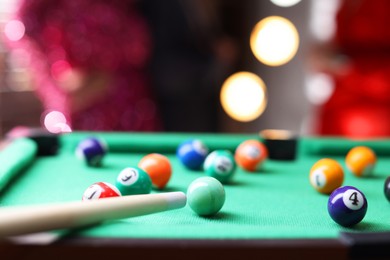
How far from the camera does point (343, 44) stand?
11.4 ft

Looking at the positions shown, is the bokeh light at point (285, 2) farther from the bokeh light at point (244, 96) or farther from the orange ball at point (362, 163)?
the orange ball at point (362, 163)

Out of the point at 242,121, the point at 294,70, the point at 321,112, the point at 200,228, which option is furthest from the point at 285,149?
the point at 242,121

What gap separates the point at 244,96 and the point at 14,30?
210cm

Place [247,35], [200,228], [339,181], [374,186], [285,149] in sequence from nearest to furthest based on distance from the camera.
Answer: [200,228], [339,181], [374,186], [285,149], [247,35]

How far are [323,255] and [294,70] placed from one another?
3.33m

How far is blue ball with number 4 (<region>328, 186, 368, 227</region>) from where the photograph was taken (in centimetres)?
112

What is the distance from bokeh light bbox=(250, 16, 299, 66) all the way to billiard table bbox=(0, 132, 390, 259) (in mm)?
2208

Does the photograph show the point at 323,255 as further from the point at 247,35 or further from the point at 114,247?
the point at 247,35

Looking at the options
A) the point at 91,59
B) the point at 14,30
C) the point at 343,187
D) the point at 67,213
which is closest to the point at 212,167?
the point at 343,187

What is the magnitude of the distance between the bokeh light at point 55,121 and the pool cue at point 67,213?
208 centimetres

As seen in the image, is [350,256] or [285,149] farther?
[285,149]

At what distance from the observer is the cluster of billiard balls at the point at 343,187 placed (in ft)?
3.70

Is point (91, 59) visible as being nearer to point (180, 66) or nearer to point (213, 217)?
point (180, 66)

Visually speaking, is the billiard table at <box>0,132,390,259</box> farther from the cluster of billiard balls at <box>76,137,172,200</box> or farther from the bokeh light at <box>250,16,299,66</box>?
the bokeh light at <box>250,16,299,66</box>
